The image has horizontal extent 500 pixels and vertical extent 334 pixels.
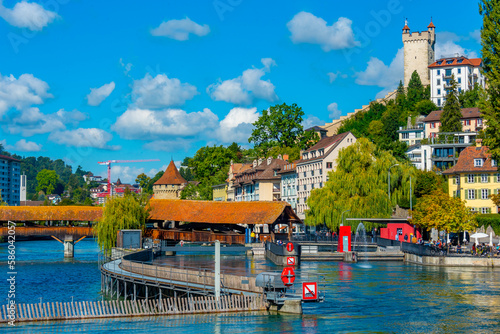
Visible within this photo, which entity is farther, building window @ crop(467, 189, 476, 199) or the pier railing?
building window @ crop(467, 189, 476, 199)

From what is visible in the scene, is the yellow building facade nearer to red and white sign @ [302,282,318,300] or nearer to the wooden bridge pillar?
the wooden bridge pillar

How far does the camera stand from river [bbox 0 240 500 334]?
1123 inches

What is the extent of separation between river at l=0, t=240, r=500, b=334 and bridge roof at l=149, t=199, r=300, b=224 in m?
9.09

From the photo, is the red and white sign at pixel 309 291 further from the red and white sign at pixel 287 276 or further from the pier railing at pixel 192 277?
the pier railing at pixel 192 277

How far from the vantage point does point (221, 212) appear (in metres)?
69.5

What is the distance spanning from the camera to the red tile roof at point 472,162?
7031cm

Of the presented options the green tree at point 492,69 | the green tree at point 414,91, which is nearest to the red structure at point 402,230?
the green tree at point 492,69

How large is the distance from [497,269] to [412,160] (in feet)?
179

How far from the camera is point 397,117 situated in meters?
119

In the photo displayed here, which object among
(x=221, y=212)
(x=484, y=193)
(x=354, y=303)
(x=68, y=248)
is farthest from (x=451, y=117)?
(x=354, y=303)

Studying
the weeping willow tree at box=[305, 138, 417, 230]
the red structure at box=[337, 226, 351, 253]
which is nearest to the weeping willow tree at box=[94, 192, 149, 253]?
the weeping willow tree at box=[305, 138, 417, 230]

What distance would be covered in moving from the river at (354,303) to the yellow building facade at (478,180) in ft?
59.4

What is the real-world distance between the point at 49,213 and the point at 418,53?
A: 98.7 metres

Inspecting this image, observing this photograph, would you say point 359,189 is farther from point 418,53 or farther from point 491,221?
point 418,53
